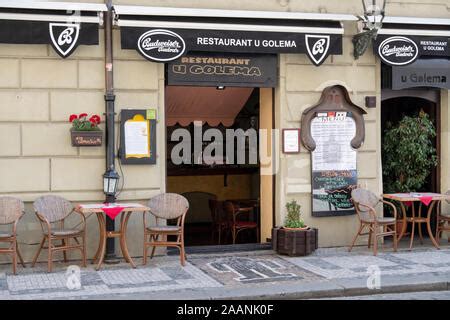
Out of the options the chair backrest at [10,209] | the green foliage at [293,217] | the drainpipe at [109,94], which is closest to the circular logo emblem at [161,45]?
the drainpipe at [109,94]

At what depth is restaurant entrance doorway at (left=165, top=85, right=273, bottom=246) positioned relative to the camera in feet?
39.0

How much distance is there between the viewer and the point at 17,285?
831cm

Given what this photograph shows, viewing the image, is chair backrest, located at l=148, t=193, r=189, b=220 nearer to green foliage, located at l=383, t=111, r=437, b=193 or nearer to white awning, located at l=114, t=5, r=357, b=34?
white awning, located at l=114, t=5, r=357, b=34

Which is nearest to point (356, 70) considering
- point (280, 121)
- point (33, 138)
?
point (280, 121)

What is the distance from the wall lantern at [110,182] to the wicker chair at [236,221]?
2.53 meters

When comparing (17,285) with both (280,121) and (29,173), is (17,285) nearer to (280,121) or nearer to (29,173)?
(29,173)

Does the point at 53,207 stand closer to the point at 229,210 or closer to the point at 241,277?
the point at 241,277

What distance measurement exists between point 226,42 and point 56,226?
3.53 meters

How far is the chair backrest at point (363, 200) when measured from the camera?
1074 centimetres

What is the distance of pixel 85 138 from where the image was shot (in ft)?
31.8

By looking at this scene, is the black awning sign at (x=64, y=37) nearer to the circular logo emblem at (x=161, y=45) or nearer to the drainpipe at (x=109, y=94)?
the drainpipe at (x=109, y=94)

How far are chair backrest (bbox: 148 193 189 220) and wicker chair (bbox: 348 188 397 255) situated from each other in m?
2.70

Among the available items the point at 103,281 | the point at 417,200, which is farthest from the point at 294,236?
the point at 103,281
